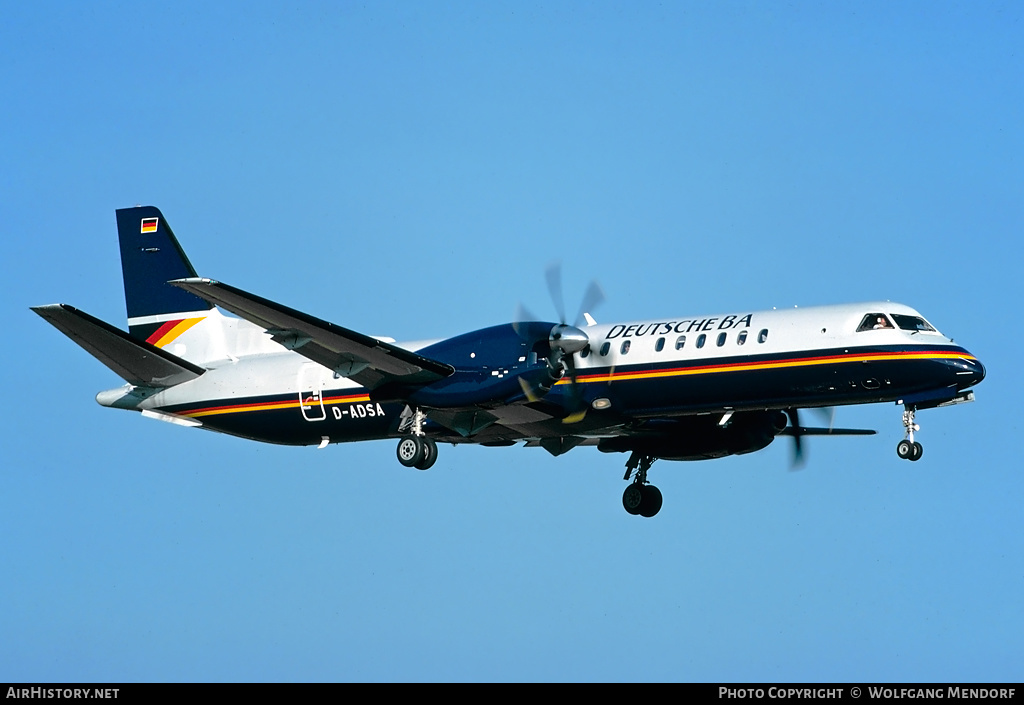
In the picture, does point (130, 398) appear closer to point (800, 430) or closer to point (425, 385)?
point (425, 385)

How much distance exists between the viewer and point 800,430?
103ft

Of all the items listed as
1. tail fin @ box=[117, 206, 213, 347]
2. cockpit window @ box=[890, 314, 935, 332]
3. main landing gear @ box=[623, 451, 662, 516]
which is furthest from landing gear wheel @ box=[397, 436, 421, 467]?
cockpit window @ box=[890, 314, 935, 332]

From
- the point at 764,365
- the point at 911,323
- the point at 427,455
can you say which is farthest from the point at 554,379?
the point at 911,323

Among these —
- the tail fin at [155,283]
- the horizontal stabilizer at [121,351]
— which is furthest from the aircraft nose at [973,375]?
the tail fin at [155,283]

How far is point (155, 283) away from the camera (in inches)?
1330

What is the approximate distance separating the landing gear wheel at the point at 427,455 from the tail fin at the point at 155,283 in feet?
27.0

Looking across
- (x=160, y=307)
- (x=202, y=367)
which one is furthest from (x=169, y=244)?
(x=202, y=367)

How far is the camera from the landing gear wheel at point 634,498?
31.7 meters

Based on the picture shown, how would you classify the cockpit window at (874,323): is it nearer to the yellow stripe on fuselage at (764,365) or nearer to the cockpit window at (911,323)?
the cockpit window at (911,323)

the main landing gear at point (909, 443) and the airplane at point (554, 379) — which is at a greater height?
the airplane at point (554, 379)

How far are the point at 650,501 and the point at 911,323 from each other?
312 inches

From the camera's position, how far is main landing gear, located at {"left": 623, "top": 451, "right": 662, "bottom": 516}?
3168 centimetres
